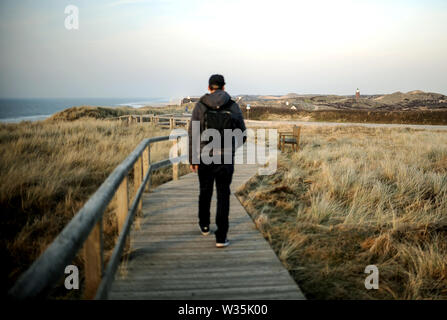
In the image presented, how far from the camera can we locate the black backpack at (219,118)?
3.47 meters

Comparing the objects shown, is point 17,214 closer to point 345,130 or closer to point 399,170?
point 399,170

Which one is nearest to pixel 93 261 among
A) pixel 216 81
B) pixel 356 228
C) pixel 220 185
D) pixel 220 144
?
pixel 220 185

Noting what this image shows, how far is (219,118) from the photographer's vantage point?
137 inches

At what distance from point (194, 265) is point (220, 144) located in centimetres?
145

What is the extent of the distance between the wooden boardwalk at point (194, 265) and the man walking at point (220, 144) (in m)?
0.36

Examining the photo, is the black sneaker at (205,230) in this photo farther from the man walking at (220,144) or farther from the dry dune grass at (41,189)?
the dry dune grass at (41,189)

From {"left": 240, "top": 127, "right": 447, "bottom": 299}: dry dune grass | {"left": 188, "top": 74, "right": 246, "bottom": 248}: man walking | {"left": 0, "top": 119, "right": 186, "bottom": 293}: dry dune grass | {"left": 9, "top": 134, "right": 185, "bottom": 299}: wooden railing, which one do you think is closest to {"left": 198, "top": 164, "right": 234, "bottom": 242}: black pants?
{"left": 188, "top": 74, "right": 246, "bottom": 248}: man walking

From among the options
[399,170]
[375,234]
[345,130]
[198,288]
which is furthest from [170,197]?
[345,130]

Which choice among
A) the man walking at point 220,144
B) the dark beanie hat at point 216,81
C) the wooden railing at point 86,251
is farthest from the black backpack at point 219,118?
the wooden railing at point 86,251

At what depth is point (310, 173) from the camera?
9.05 m

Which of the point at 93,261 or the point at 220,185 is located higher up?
the point at 220,185

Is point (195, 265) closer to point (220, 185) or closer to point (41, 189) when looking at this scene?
point (220, 185)

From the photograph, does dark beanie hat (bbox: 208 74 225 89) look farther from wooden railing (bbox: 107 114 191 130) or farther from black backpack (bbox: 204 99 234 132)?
wooden railing (bbox: 107 114 191 130)
